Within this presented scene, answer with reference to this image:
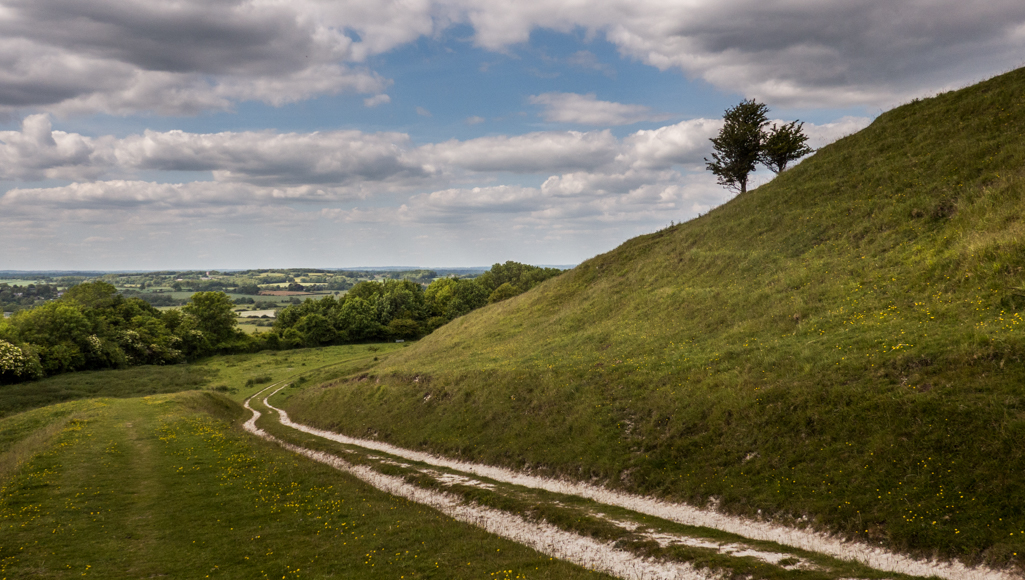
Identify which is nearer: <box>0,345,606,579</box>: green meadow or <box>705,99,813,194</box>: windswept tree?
<box>0,345,606,579</box>: green meadow

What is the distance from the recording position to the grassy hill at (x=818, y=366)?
16.9 metres

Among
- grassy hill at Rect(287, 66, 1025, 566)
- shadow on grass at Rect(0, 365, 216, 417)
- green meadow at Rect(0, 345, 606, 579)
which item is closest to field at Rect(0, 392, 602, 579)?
green meadow at Rect(0, 345, 606, 579)

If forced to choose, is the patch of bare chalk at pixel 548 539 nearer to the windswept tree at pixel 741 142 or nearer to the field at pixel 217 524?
the field at pixel 217 524

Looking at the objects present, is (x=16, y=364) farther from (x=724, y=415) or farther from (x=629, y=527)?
(x=724, y=415)

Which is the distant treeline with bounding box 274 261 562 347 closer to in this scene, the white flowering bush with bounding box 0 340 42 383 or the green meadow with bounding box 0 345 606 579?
the white flowering bush with bounding box 0 340 42 383

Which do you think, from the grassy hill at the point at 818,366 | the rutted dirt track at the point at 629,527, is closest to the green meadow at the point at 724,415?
the grassy hill at the point at 818,366

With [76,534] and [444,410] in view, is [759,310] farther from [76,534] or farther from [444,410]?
[76,534]

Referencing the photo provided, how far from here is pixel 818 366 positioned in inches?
928

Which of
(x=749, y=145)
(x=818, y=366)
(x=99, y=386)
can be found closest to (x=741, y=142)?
(x=749, y=145)

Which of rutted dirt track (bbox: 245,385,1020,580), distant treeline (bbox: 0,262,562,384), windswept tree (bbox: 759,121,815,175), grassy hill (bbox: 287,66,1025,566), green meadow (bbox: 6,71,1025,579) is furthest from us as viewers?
distant treeline (bbox: 0,262,562,384)

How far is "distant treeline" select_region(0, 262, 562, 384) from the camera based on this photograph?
291ft

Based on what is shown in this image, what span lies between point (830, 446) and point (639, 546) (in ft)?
29.5

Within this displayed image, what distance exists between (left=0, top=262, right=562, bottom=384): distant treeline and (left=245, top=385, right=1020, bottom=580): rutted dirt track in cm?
8531

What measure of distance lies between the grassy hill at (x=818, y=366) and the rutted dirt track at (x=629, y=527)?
0.68m
